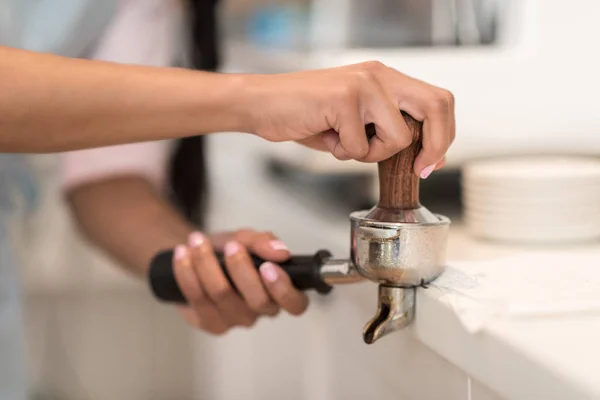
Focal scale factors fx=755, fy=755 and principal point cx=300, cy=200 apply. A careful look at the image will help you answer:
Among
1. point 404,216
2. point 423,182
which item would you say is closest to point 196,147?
point 423,182

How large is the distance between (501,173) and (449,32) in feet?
0.62

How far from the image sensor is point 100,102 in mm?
423

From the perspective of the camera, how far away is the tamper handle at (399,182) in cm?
42

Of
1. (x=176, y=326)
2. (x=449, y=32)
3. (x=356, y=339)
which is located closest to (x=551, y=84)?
(x=449, y=32)

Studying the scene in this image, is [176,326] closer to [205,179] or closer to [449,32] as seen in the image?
[205,179]

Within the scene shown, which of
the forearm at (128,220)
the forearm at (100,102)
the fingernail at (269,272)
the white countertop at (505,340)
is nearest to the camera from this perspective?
the white countertop at (505,340)

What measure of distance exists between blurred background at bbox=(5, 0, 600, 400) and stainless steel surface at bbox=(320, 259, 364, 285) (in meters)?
0.05

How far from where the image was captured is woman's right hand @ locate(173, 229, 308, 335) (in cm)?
53

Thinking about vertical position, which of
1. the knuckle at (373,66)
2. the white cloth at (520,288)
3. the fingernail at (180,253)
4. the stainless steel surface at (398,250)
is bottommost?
the fingernail at (180,253)

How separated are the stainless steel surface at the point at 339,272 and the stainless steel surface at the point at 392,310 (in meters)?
0.02

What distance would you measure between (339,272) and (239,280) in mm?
90

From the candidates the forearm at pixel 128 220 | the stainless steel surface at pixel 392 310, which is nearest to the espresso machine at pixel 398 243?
the stainless steel surface at pixel 392 310

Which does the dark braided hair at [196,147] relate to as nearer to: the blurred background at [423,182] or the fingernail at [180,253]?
the blurred background at [423,182]

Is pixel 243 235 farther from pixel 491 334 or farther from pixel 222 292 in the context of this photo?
pixel 491 334
